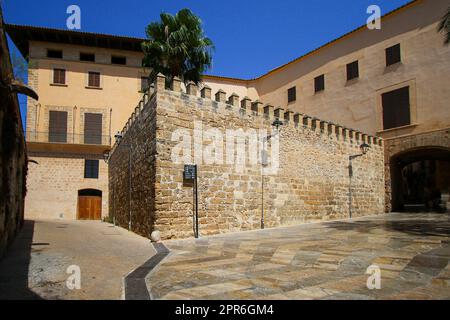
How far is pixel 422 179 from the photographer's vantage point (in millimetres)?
32938

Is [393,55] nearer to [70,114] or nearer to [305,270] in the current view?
[305,270]

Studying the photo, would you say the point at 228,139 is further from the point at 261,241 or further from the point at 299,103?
the point at 299,103

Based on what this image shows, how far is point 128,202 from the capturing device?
12961 millimetres

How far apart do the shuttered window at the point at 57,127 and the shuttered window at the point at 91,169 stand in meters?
2.05

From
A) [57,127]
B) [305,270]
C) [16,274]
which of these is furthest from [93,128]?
A: [305,270]

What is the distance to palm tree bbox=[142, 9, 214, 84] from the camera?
16.8 metres

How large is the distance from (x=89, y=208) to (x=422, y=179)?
99.5ft

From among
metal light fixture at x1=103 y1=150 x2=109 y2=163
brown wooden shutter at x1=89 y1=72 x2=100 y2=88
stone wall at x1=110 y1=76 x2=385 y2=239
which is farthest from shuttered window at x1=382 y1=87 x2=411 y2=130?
brown wooden shutter at x1=89 y1=72 x2=100 y2=88

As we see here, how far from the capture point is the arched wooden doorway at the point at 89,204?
860 inches

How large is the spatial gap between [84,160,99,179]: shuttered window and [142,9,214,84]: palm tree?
8195 mm

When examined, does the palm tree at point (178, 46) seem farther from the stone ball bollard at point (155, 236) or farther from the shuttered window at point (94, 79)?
the stone ball bollard at point (155, 236)

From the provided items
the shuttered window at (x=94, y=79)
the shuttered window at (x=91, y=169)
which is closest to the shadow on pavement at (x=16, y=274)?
the shuttered window at (x=91, y=169)

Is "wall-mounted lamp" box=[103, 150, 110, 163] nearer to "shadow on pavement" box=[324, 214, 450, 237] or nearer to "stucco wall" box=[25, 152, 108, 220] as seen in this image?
"stucco wall" box=[25, 152, 108, 220]
